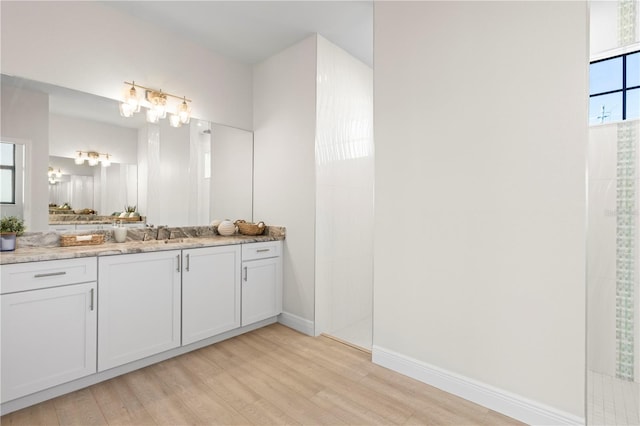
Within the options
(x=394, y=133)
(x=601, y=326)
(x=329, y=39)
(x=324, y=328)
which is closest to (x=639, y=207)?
(x=601, y=326)

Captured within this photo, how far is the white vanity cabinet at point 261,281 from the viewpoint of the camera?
274 cm

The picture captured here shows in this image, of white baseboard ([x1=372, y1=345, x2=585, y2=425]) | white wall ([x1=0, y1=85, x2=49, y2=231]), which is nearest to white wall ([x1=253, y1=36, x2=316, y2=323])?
white baseboard ([x1=372, y1=345, x2=585, y2=425])

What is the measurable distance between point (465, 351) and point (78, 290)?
241 centimetres

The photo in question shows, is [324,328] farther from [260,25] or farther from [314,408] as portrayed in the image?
[260,25]

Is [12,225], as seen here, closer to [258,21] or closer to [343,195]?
[258,21]

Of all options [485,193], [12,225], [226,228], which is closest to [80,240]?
[12,225]

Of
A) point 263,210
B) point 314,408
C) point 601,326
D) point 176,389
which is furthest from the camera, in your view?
point 263,210

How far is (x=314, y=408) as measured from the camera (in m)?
1.75

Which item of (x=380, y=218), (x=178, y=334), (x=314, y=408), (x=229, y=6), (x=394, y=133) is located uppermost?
(x=229, y=6)

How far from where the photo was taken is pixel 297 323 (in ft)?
9.50

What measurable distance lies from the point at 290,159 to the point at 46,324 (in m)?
2.15

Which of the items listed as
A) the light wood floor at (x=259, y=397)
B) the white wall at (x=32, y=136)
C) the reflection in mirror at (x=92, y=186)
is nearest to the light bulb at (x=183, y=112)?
the reflection in mirror at (x=92, y=186)

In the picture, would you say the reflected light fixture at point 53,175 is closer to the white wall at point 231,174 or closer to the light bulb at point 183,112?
the light bulb at point 183,112

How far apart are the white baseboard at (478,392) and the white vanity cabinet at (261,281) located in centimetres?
116
